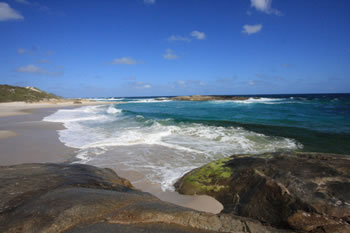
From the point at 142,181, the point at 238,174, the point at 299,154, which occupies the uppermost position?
the point at 299,154

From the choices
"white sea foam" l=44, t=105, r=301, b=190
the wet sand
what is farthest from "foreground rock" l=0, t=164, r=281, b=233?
the wet sand

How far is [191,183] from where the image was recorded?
486 centimetres

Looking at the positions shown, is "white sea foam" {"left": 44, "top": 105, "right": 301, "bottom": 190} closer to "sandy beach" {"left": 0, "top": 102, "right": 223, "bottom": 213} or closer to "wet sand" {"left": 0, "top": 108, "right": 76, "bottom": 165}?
"sandy beach" {"left": 0, "top": 102, "right": 223, "bottom": 213}

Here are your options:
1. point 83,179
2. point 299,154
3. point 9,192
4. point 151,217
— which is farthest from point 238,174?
point 9,192

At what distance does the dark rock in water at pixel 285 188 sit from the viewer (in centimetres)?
279

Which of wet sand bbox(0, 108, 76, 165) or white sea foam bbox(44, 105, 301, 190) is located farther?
wet sand bbox(0, 108, 76, 165)

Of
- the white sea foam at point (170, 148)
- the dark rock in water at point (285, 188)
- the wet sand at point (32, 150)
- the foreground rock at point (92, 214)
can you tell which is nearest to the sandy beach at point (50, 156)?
the wet sand at point (32, 150)

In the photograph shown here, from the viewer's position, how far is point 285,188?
336 centimetres

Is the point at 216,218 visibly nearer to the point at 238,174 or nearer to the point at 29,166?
the point at 238,174

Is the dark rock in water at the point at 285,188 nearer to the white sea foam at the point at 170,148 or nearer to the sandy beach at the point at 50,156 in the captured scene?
the sandy beach at the point at 50,156

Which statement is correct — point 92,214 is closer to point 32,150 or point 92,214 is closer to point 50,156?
point 50,156

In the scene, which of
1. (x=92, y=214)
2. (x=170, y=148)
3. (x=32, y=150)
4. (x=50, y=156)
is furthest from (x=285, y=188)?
(x=32, y=150)

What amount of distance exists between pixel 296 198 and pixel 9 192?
174 inches

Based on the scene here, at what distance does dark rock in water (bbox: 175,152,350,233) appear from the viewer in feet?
9.14
